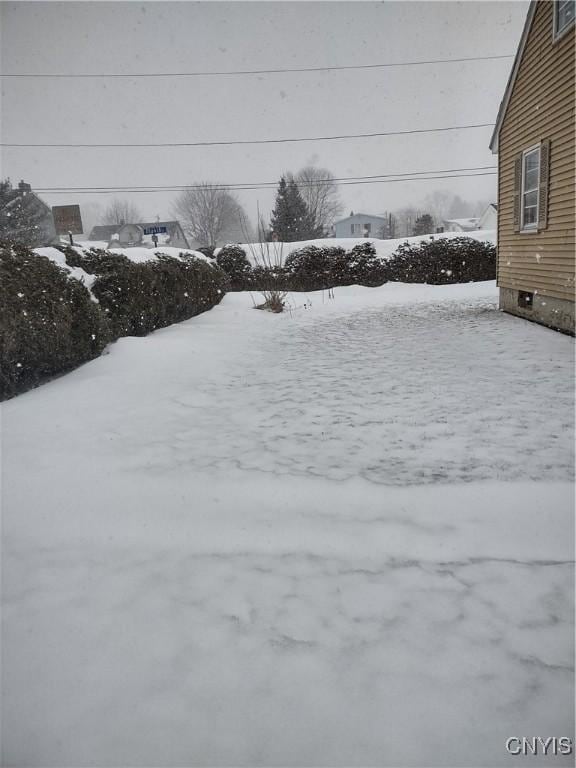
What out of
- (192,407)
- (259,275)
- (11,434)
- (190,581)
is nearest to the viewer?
(190,581)

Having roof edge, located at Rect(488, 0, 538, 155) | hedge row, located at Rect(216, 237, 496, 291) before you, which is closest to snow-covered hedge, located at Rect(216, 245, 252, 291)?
hedge row, located at Rect(216, 237, 496, 291)

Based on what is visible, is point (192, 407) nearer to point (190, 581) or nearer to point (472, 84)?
point (190, 581)

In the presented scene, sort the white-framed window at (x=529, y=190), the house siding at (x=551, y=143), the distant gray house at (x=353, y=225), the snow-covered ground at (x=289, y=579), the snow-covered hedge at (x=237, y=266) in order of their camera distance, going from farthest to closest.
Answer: the distant gray house at (x=353, y=225) < the snow-covered hedge at (x=237, y=266) < the white-framed window at (x=529, y=190) < the house siding at (x=551, y=143) < the snow-covered ground at (x=289, y=579)

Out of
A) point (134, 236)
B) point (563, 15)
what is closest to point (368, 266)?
point (563, 15)

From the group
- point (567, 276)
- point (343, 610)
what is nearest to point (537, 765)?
point (343, 610)

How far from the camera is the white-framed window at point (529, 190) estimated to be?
23.6 ft

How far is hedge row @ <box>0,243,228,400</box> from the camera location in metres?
3.84

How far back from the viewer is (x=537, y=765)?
105 centimetres

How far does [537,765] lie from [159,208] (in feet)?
350

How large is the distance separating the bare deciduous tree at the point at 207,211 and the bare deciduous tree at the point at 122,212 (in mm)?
22167

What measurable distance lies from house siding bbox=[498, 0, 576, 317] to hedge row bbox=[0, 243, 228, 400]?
5981 mm

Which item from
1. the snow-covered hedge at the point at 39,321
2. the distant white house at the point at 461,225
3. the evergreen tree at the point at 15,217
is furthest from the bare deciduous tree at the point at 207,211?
the snow-covered hedge at the point at 39,321

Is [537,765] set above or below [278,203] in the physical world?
below

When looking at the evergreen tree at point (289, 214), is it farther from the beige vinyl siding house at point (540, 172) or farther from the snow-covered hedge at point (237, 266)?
the beige vinyl siding house at point (540, 172)
